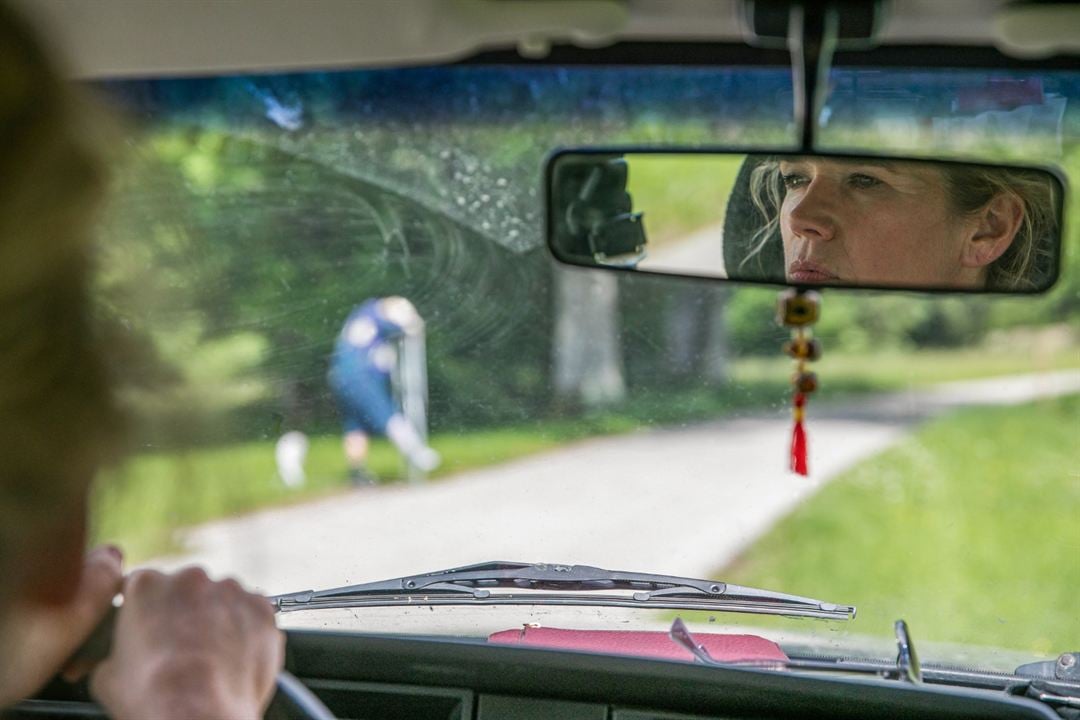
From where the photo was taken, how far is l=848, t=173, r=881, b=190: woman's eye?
2.82 metres

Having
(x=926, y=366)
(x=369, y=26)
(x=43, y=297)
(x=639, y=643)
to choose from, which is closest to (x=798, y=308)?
(x=639, y=643)

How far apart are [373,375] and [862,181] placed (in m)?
2.15

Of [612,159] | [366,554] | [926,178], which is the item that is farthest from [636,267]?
[366,554]

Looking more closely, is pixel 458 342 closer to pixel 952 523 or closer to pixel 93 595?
pixel 93 595

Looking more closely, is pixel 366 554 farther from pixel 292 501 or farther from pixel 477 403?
pixel 477 403

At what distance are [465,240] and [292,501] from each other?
1080mm

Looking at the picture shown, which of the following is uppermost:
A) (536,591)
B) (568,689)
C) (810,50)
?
(810,50)

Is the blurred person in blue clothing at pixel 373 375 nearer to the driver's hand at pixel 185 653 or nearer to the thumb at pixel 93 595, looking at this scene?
the driver's hand at pixel 185 653

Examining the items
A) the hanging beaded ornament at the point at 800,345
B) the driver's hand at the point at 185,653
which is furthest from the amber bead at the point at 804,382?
the driver's hand at the point at 185,653

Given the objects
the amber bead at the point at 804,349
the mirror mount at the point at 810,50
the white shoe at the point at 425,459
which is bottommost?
the amber bead at the point at 804,349

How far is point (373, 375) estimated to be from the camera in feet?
14.9

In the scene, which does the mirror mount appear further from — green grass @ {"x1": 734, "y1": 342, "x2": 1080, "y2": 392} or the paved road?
green grass @ {"x1": 734, "y1": 342, "x2": 1080, "y2": 392}

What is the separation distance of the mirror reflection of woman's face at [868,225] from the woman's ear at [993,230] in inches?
0.8

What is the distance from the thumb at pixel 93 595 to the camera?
4.31 feet
